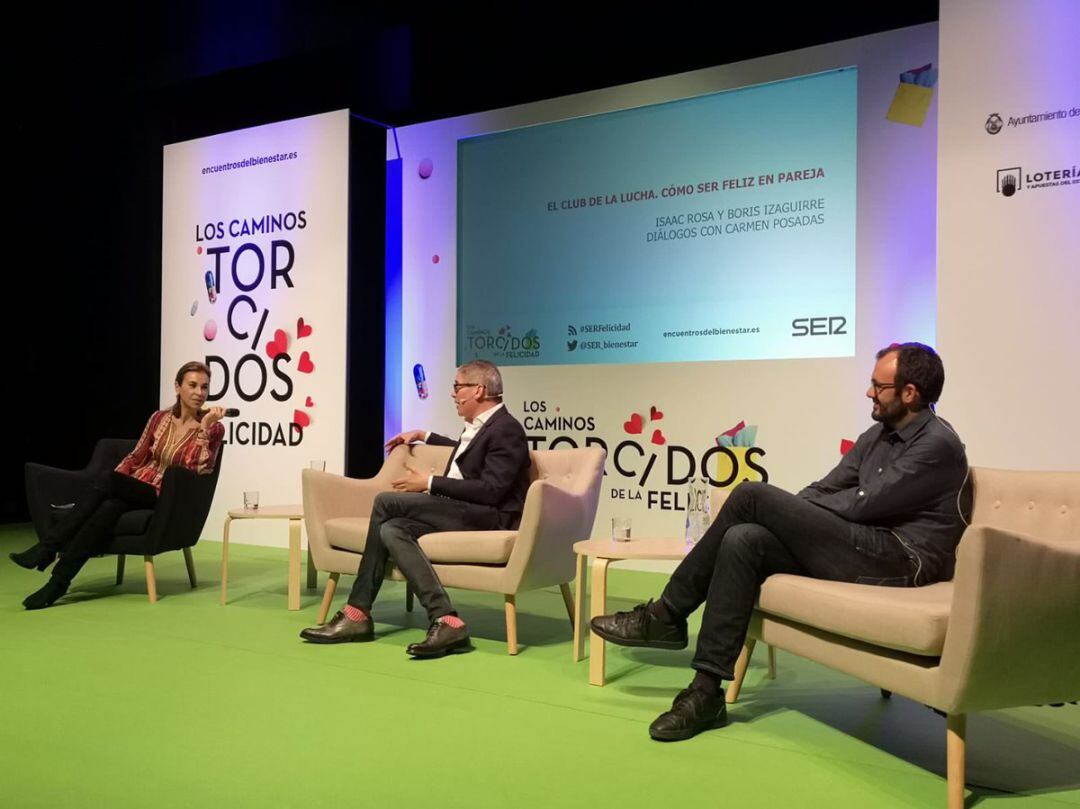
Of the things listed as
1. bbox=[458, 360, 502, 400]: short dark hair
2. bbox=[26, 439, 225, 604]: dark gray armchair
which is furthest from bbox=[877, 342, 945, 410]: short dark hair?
bbox=[26, 439, 225, 604]: dark gray armchair

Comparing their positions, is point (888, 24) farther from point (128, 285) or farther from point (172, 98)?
point (128, 285)

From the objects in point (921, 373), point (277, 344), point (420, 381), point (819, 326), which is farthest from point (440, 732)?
point (420, 381)

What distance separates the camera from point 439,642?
11.7 ft

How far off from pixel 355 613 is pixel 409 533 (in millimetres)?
366

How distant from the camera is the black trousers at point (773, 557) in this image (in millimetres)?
2715

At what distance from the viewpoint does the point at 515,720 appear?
2838 millimetres

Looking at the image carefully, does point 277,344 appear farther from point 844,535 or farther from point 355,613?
point 844,535

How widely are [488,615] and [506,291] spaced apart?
9.15 feet

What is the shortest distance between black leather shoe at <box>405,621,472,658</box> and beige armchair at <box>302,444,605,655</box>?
0.58 feet

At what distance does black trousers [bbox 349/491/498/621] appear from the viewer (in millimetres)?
3750

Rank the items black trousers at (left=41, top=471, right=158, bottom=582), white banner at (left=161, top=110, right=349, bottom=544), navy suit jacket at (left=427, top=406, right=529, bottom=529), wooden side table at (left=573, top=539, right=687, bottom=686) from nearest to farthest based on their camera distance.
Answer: wooden side table at (left=573, top=539, right=687, bottom=686)
navy suit jacket at (left=427, top=406, right=529, bottom=529)
black trousers at (left=41, top=471, right=158, bottom=582)
white banner at (left=161, top=110, right=349, bottom=544)

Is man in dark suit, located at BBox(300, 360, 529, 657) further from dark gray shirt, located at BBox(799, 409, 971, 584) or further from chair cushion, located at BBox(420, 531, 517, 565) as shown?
dark gray shirt, located at BBox(799, 409, 971, 584)

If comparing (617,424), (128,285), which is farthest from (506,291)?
(128,285)

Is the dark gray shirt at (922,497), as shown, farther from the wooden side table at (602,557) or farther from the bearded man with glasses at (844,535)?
the wooden side table at (602,557)
